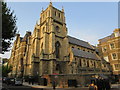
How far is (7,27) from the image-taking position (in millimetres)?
11555

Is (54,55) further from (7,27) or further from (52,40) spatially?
(7,27)

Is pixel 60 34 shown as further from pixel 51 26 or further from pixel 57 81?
pixel 57 81

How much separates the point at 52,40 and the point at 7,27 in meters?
18.5

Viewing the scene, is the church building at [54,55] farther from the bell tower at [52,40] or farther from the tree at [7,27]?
the tree at [7,27]

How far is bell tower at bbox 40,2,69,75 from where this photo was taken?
27370 mm

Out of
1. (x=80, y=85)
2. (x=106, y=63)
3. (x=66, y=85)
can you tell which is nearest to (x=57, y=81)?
(x=66, y=85)

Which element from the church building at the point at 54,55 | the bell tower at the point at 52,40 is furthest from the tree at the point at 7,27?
the bell tower at the point at 52,40

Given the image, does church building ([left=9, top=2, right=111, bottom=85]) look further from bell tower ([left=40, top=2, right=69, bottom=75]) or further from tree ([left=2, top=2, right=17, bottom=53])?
tree ([left=2, top=2, right=17, bottom=53])

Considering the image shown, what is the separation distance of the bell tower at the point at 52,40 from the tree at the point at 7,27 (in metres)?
15.0

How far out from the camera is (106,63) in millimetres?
37500

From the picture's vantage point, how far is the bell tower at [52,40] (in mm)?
27370

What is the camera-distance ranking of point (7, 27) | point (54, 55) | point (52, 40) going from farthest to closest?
point (52, 40)
point (54, 55)
point (7, 27)

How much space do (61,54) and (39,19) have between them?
17.4 m

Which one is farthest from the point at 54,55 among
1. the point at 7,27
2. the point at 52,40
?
the point at 7,27
